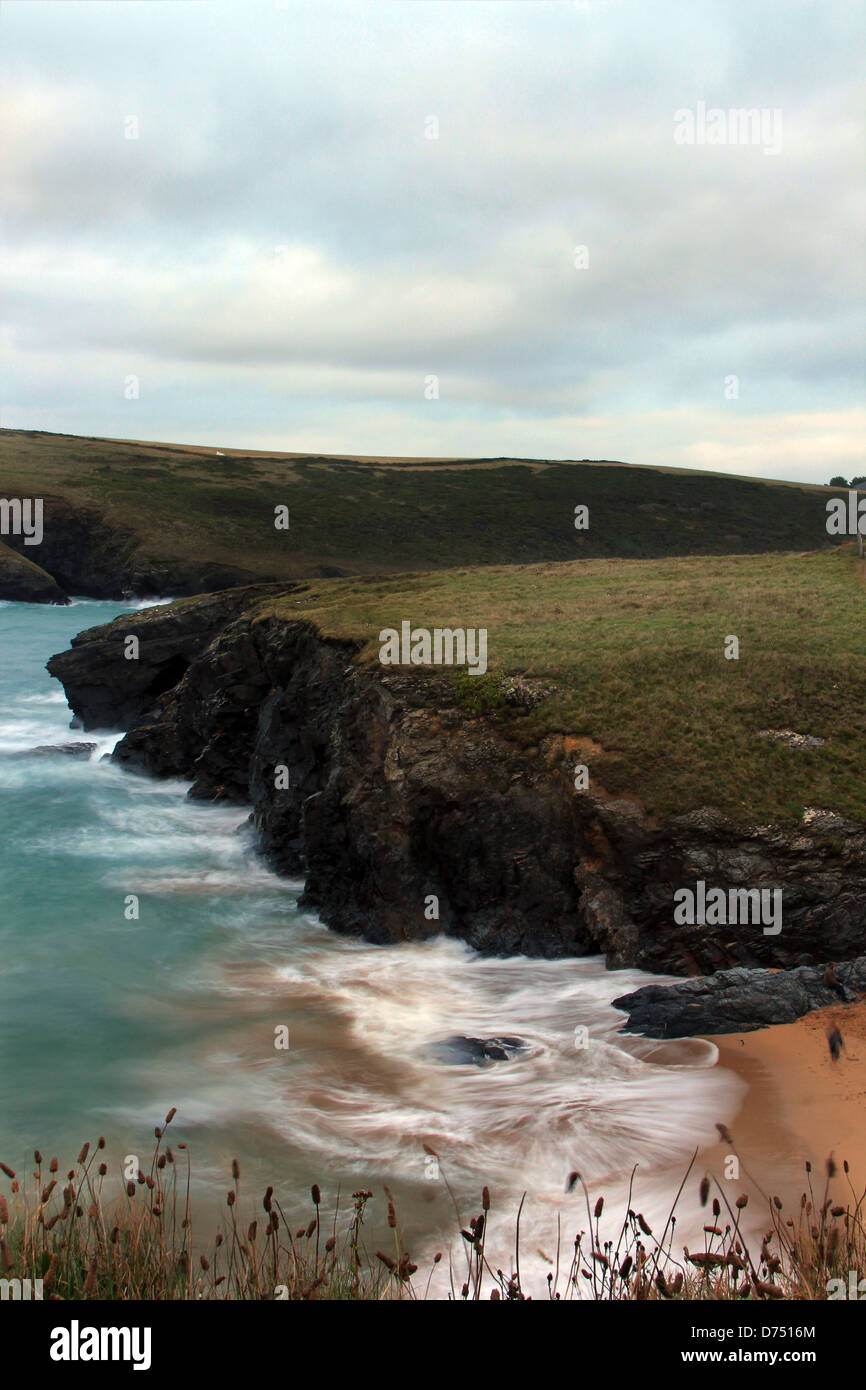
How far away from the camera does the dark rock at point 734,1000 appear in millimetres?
15242

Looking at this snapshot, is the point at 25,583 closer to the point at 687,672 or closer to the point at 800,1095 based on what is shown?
the point at 687,672

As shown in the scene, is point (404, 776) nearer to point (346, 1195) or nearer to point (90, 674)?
point (346, 1195)

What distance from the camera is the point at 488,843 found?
2092 centimetres

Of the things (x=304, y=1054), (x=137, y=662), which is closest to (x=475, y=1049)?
(x=304, y=1054)

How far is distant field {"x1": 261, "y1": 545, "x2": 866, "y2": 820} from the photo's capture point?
1971cm

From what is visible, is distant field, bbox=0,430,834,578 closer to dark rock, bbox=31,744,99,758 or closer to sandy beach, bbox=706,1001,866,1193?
dark rock, bbox=31,744,99,758

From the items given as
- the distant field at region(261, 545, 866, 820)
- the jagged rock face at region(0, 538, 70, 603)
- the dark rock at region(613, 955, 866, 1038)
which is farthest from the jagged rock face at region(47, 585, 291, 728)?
the jagged rock face at region(0, 538, 70, 603)

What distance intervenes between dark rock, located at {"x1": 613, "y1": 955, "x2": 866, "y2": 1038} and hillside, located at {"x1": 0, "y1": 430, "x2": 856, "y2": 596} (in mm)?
78846

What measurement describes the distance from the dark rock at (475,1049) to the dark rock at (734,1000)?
1898mm

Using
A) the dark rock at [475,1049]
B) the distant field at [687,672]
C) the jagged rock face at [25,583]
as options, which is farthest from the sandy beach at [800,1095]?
the jagged rock face at [25,583]

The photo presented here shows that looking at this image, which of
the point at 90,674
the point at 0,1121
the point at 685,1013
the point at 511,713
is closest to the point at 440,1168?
the point at 685,1013

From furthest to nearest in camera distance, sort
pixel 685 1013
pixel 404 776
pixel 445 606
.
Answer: pixel 445 606
pixel 404 776
pixel 685 1013
